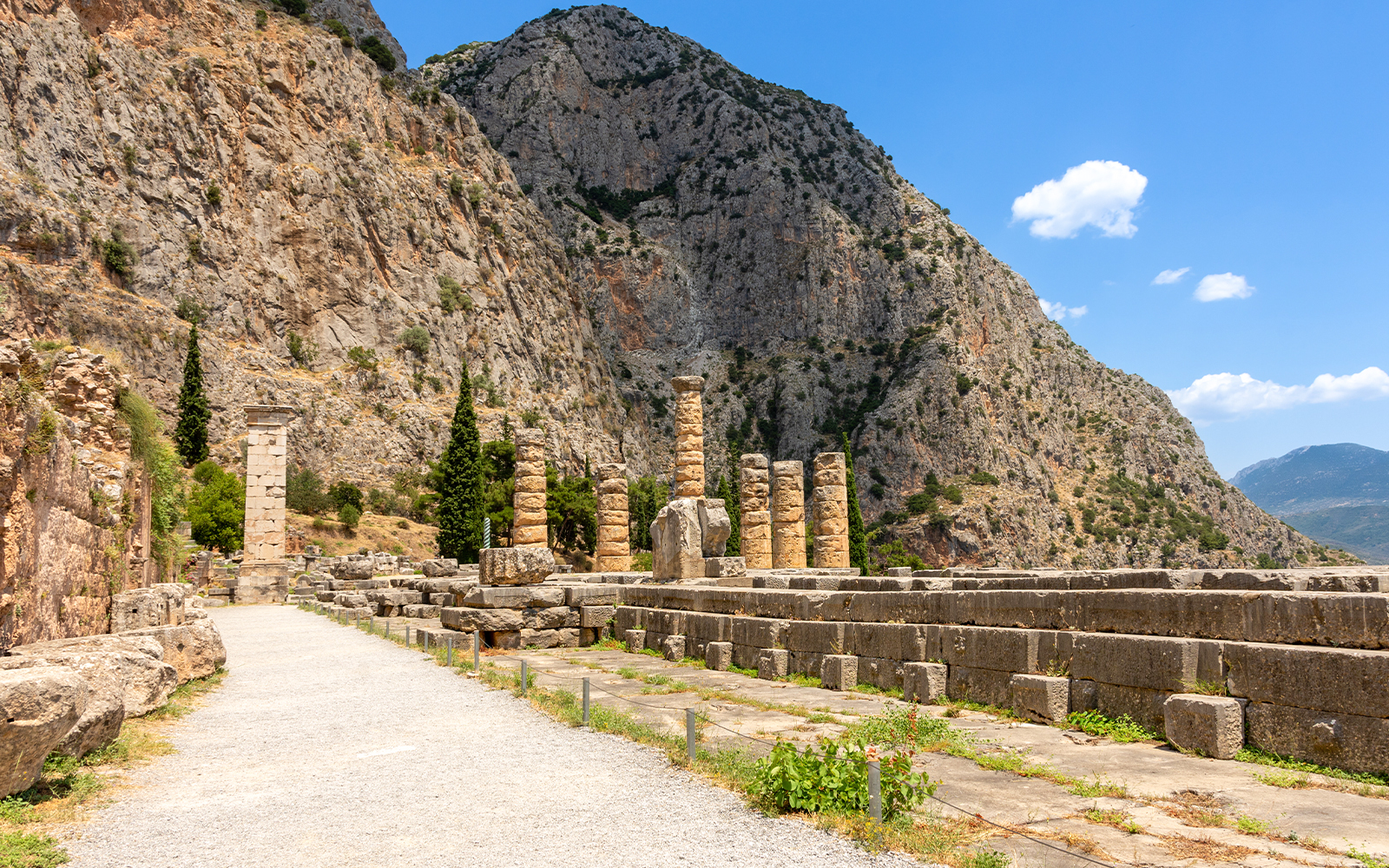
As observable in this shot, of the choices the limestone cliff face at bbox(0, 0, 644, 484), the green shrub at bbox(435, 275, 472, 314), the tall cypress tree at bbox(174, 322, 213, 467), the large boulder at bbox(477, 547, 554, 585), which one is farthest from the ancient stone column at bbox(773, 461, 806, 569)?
the green shrub at bbox(435, 275, 472, 314)

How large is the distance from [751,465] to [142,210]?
1703 inches

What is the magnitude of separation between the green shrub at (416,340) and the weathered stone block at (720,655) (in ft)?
165

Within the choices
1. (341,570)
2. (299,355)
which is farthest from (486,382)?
(341,570)

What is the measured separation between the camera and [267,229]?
53188 millimetres

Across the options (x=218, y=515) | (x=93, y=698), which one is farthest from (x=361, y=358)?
(x=93, y=698)

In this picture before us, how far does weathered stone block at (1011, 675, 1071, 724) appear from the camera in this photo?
7250 mm

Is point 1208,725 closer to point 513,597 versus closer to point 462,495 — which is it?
point 513,597

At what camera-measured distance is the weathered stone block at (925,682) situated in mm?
8469

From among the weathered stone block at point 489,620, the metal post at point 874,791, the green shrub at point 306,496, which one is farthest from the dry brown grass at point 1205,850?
the green shrub at point 306,496

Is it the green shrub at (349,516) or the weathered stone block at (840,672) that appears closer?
the weathered stone block at (840,672)

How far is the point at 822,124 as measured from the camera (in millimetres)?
96812

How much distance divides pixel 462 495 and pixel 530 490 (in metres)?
20.7

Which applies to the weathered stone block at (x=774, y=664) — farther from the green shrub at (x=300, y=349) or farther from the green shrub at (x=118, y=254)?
the green shrub at (x=300, y=349)

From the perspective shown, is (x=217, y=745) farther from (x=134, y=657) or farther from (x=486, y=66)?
(x=486, y=66)
